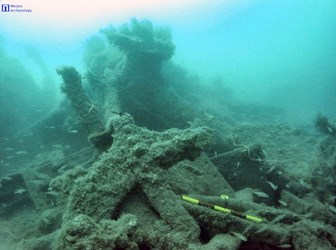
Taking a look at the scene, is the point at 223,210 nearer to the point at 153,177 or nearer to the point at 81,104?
the point at 153,177

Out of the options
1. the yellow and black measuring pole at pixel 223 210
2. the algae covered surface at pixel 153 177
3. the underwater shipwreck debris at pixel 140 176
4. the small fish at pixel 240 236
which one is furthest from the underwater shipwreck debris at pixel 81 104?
the small fish at pixel 240 236

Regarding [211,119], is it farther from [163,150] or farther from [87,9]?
[87,9]

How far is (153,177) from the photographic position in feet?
14.6

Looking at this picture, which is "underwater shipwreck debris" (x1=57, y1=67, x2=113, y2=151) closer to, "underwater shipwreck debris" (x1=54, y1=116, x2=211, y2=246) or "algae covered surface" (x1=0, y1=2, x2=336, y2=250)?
"algae covered surface" (x1=0, y1=2, x2=336, y2=250)

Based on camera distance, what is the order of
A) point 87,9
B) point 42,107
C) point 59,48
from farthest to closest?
point 59,48, point 87,9, point 42,107

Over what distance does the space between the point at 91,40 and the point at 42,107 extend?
6120 mm

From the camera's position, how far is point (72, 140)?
13.0 meters

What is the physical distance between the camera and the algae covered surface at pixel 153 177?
163 inches

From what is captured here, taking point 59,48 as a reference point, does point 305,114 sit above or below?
below

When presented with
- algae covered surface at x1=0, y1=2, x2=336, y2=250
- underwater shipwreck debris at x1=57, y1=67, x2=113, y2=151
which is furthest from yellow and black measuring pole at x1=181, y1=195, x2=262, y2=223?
underwater shipwreck debris at x1=57, y1=67, x2=113, y2=151

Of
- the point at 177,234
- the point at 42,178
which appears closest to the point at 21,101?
the point at 42,178

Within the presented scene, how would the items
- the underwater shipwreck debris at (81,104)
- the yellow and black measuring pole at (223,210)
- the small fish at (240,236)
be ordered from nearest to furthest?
the small fish at (240,236) → the yellow and black measuring pole at (223,210) → the underwater shipwreck debris at (81,104)

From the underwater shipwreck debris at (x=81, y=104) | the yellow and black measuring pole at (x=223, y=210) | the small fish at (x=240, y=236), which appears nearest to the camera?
the small fish at (x=240, y=236)

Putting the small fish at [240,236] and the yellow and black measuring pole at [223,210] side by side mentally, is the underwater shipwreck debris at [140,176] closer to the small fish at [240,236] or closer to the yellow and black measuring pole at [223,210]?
the yellow and black measuring pole at [223,210]
